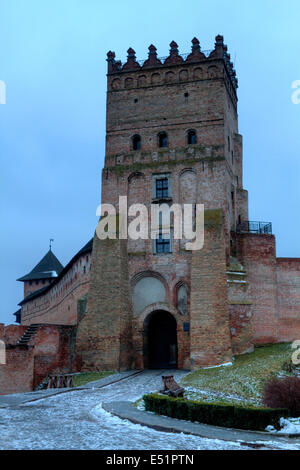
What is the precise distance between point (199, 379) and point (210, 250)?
7.70 m

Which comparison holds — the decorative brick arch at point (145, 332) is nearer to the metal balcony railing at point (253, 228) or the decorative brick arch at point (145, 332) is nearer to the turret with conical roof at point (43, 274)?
the metal balcony railing at point (253, 228)

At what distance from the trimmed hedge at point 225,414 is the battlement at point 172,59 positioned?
71.7ft

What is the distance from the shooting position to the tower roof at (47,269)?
60625 millimetres

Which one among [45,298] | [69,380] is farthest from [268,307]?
[45,298]

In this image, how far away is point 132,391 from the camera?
20.4 meters

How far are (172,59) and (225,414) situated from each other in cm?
2384

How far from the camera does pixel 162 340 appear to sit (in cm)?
3061

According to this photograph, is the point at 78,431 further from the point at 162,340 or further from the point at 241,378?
the point at 162,340

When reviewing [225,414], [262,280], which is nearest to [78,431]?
[225,414]

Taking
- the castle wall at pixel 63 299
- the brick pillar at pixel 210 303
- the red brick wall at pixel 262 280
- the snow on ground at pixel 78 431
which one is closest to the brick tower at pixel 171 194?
the brick pillar at pixel 210 303

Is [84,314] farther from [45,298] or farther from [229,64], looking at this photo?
[45,298]

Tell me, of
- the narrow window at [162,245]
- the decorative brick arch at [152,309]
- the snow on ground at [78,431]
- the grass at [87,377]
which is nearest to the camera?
the snow on ground at [78,431]

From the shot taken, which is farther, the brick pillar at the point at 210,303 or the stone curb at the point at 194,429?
the brick pillar at the point at 210,303

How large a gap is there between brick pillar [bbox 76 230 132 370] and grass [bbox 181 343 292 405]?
4891mm
